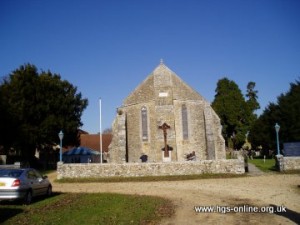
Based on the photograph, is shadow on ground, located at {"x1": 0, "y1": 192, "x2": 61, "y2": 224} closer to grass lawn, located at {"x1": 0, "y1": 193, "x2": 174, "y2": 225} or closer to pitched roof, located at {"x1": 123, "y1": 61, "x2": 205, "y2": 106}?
grass lawn, located at {"x1": 0, "y1": 193, "x2": 174, "y2": 225}

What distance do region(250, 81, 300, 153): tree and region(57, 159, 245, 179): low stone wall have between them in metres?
19.6

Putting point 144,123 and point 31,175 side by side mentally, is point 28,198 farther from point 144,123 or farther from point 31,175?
point 144,123

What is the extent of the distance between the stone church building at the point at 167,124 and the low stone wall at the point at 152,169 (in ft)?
22.4

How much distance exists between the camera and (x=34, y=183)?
13.7 metres

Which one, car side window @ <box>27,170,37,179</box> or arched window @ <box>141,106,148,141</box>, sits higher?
arched window @ <box>141,106,148,141</box>

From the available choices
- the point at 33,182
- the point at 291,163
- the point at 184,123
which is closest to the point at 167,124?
the point at 184,123

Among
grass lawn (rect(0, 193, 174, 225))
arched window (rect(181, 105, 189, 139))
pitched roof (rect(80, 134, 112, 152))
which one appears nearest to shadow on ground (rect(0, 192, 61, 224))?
grass lawn (rect(0, 193, 174, 225))

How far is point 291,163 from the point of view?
81.3 feet

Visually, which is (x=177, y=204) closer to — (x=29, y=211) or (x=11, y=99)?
(x=29, y=211)

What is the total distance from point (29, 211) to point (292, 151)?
71.0 feet

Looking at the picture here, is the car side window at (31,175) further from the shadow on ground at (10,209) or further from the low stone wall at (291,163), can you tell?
the low stone wall at (291,163)

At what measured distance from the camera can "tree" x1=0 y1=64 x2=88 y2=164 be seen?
3609 cm

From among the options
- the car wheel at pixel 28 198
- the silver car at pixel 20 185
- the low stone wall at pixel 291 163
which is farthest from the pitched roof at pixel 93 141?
the car wheel at pixel 28 198

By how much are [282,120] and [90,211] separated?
126ft
